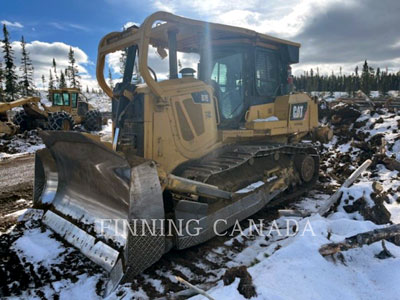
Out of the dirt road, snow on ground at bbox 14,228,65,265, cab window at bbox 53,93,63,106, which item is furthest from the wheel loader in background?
cab window at bbox 53,93,63,106

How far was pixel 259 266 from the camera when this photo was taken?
3.10 meters

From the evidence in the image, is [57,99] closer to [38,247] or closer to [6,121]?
[6,121]

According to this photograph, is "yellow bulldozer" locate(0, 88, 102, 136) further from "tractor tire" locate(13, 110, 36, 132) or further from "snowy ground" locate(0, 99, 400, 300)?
"snowy ground" locate(0, 99, 400, 300)

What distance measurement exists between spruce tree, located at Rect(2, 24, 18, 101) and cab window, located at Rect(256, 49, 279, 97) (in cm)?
4159

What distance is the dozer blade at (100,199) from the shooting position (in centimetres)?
316

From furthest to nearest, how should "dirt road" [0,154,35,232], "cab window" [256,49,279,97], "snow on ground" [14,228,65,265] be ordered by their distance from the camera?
"cab window" [256,49,279,97], "dirt road" [0,154,35,232], "snow on ground" [14,228,65,265]

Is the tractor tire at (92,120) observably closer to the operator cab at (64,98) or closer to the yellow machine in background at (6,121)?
the operator cab at (64,98)

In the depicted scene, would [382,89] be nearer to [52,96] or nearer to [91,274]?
[52,96]

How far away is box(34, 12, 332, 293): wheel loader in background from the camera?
339 cm

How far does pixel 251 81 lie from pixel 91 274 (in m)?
3.89

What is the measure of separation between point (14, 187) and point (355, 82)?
68.6 m

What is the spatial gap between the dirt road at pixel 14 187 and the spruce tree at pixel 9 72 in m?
34.3

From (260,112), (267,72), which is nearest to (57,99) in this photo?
(267,72)

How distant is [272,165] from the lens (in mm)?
5523
